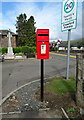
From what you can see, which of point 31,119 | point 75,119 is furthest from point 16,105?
point 75,119

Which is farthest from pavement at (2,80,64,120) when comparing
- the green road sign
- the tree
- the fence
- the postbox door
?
the tree

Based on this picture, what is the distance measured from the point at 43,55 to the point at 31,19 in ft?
108

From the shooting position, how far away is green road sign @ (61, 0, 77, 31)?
4.45m

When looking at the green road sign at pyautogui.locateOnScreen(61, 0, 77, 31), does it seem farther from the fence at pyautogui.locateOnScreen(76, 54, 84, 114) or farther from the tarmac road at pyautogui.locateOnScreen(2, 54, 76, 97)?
the tarmac road at pyautogui.locateOnScreen(2, 54, 76, 97)

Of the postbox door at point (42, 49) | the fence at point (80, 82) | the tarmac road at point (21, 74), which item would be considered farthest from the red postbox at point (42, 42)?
the tarmac road at point (21, 74)

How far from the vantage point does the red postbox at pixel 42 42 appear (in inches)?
120

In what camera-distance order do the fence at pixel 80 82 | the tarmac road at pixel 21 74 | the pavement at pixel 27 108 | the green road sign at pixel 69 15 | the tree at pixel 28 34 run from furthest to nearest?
the tree at pixel 28 34 < the tarmac road at pixel 21 74 < the green road sign at pixel 69 15 < the fence at pixel 80 82 < the pavement at pixel 27 108

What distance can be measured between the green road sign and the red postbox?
2017 millimetres

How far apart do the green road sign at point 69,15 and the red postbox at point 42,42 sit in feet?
6.62

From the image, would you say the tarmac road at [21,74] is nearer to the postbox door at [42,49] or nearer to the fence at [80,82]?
the postbox door at [42,49]

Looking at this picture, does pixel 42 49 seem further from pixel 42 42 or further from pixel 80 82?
pixel 80 82

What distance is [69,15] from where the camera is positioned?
4.66 m

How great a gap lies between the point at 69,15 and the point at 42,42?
241cm

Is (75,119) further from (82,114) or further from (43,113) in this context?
(43,113)
